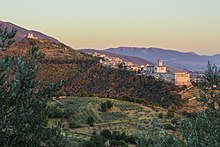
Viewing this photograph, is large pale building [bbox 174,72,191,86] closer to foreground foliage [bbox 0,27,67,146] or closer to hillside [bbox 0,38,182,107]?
hillside [bbox 0,38,182,107]

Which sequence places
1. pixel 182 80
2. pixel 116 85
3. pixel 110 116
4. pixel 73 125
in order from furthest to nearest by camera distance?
pixel 182 80
pixel 116 85
pixel 110 116
pixel 73 125

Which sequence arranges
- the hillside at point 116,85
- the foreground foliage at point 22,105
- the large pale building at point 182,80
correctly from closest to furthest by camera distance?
the foreground foliage at point 22,105 → the hillside at point 116,85 → the large pale building at point 182,80

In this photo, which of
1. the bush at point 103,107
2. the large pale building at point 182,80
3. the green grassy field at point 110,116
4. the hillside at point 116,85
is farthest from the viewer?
the large pale building at point 182,80

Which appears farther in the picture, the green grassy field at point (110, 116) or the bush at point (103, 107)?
the bush at point (103, 107)

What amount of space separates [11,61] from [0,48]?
345 mm

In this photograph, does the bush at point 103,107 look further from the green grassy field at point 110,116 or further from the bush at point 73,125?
the bush at point 73,125

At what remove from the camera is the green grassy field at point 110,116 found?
40000 mm

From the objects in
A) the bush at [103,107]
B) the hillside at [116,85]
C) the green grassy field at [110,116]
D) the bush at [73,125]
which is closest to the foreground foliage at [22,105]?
the green grassy field at [110,116]

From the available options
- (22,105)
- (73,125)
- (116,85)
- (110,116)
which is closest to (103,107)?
(110,116)

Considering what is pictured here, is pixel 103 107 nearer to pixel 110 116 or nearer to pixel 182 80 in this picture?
pixel 110 116

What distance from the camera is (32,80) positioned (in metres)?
5.54

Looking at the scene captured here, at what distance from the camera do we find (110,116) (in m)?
47.7

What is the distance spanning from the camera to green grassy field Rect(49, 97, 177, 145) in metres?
40.0

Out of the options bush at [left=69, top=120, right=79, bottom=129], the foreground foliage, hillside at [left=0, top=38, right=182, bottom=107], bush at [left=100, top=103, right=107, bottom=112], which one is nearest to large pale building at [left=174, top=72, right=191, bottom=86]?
hillside at [left=0, top=38, right=182, bottom=107]
